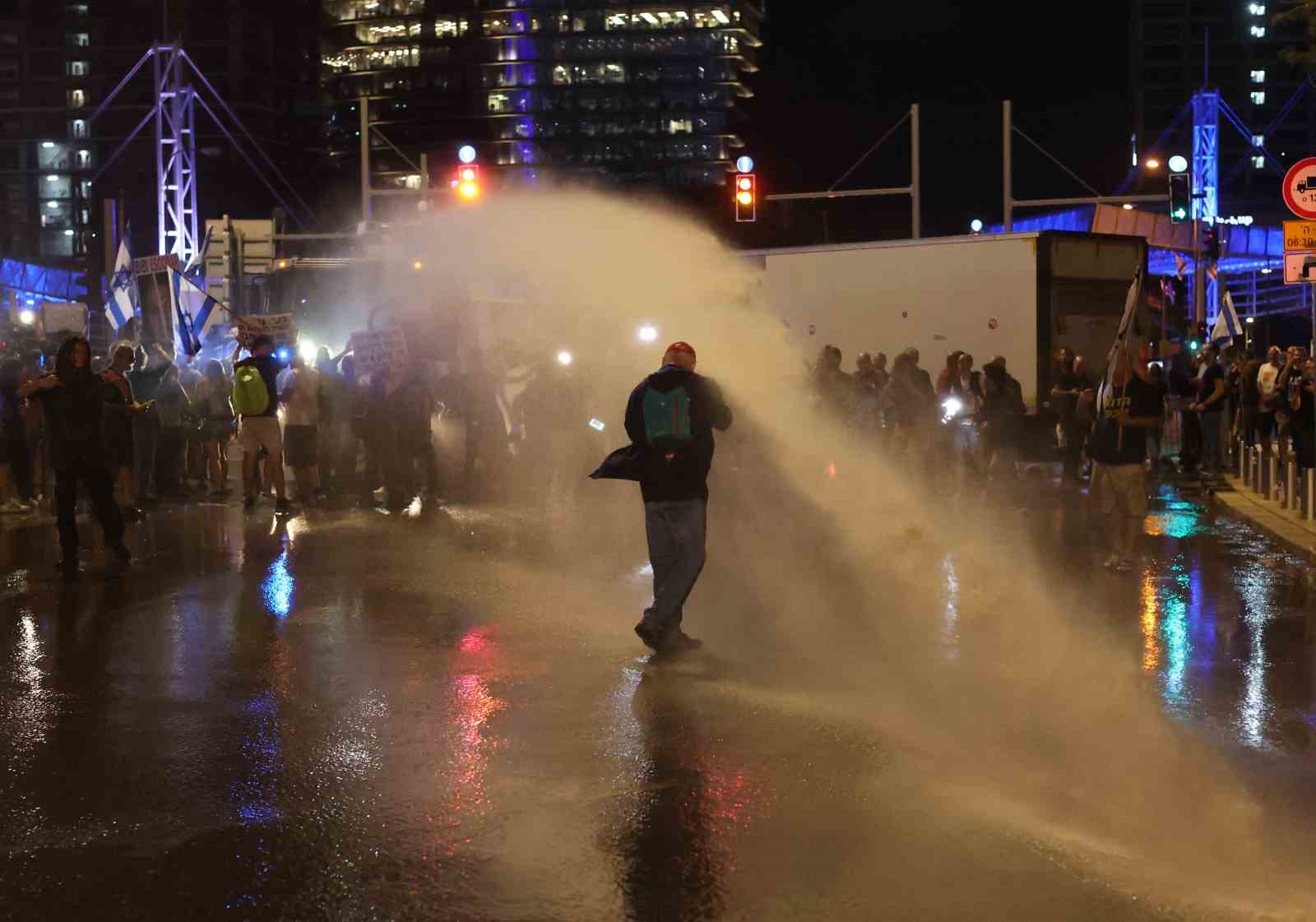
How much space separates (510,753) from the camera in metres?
6.92

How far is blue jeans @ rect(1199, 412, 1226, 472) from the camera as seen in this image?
21547mm

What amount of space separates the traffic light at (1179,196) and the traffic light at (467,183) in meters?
13.3

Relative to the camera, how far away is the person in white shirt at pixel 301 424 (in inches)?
734

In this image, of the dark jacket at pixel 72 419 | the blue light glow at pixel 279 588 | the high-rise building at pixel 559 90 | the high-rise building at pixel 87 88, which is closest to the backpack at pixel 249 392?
the blue light glow at pixel 279 588

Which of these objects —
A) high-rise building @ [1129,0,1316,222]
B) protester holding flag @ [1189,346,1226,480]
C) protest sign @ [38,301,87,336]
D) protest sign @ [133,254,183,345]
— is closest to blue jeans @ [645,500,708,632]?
protester holding flag @ [1189,346,1226,480]

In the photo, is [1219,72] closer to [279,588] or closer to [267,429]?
[267,429]

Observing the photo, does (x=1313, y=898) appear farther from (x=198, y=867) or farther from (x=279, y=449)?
(x=279, y=449)

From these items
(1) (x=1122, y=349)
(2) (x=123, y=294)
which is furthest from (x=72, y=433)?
(2) (x=123, y=294)

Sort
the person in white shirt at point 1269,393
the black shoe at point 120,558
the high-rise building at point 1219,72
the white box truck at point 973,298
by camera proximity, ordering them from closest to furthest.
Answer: the black shoe at point 120,558 < the person in white shirt at point 1269,393 < the white box truck at point 973,298 < the high-rise building at point 1219,72

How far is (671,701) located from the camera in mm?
7918

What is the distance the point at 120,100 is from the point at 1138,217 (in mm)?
91692

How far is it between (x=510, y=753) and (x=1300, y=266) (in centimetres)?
1119

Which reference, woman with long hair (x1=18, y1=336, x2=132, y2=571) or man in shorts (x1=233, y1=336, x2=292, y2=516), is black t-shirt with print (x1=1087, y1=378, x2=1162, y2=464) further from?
man in shorts (x1=233, y1=336, x2=292, y2=516)

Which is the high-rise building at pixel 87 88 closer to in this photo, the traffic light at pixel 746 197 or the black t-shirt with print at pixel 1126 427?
the traffic light at pixel 746 197
